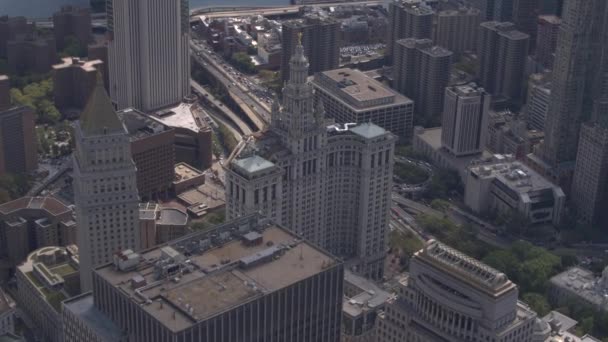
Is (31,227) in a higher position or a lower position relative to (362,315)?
lower

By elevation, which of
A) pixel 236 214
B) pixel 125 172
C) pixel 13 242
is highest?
pixel 125 172

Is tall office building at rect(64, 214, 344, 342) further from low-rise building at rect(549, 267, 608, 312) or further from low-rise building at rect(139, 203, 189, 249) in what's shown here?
low-rise building at rect(549, 267, 608, 312)

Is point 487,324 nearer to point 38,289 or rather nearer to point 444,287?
point 444,287

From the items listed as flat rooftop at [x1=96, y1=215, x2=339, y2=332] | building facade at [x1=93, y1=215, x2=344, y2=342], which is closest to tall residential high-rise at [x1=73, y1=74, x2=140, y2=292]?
flat rooftop at [x1=96, y1=215, x2=339, y2=332]

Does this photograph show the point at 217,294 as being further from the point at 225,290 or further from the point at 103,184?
the point at 103,184

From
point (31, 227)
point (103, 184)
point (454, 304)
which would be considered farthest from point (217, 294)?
point (31, 227)

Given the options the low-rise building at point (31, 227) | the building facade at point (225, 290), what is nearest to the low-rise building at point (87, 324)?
the building facade at point (225, 290)

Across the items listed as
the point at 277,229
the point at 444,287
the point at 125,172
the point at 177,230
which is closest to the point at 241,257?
the point at 277,229
